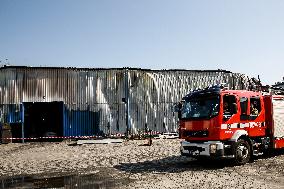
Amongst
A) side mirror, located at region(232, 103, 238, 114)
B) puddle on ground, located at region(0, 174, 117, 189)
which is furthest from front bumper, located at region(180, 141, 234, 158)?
puddle on ground, located at region(0, 174, 117, 189)

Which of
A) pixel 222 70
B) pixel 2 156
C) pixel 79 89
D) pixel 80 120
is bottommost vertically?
pixel 2 156

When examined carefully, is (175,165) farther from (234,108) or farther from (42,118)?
(42,118)

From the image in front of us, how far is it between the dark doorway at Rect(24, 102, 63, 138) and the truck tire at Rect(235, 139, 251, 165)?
16138mm

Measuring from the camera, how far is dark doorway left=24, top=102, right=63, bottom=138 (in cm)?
2494

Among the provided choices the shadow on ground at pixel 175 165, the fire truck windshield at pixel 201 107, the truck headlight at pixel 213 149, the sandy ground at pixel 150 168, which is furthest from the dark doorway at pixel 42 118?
the truck headlight at pixel 213 149

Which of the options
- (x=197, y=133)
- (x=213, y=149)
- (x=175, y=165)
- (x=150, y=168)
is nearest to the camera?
(x=213, y=149)

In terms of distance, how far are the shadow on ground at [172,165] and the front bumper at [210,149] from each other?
1.86ft

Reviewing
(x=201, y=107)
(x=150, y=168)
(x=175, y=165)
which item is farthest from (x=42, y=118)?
(x=201, y=107)

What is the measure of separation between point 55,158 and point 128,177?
6195 mm

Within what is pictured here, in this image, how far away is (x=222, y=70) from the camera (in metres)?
28.2

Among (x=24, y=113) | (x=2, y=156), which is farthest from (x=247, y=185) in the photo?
(x=24, y=113)

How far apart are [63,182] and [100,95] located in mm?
15264

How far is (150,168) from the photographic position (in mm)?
12000

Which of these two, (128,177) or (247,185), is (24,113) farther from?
(247,185)
